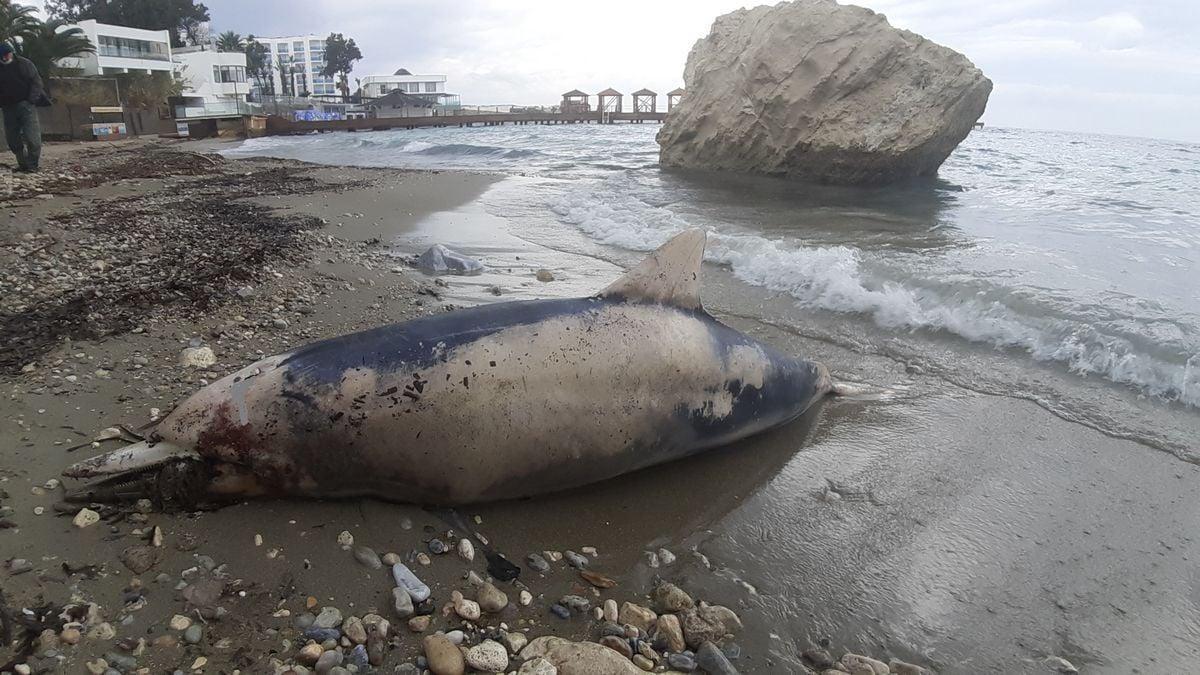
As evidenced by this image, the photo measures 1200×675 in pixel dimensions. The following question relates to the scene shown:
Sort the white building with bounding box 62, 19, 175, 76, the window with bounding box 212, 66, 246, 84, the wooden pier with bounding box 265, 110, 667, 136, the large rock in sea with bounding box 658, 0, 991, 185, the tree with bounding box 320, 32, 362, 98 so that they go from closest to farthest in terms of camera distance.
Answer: the large rock in sea with bounding box 658, 0, 991, 185
the wooden pier with bounding box 265, 110, 667, 136
the white building with bounding box 62, 19, 175, 76
the window with bounding box 212, 66, 246, 84
the tree with bounding box 320, 32, 362, 98

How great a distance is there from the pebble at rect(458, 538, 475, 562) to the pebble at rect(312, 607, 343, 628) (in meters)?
0.49

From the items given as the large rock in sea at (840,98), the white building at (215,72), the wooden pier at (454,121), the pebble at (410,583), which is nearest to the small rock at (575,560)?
the pebble at (410,583)

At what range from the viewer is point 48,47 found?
28.0m

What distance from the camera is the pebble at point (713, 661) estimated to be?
213 centimetres

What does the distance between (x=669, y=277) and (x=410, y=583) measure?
1.86 m

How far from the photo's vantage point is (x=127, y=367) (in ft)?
11.7

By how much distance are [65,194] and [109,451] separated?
853 centimetres

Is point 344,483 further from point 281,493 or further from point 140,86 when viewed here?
point 140,86

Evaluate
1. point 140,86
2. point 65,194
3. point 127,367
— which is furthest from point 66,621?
point 140,86

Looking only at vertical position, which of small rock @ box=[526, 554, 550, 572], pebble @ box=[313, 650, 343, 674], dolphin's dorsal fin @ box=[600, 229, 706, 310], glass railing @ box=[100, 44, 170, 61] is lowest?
small rock @ box=[526, 554, 550, 572]

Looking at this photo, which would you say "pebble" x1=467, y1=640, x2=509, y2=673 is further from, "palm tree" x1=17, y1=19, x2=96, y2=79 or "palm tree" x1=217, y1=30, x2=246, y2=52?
"palm tree" x1=217, y1=30, x2=246, y2=52

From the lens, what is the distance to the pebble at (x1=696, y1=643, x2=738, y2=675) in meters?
2.13

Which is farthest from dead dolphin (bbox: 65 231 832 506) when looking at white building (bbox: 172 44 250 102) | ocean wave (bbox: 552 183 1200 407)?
white building (bbox: 172 44 250 102)

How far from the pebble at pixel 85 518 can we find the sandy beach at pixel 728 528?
0.03m
